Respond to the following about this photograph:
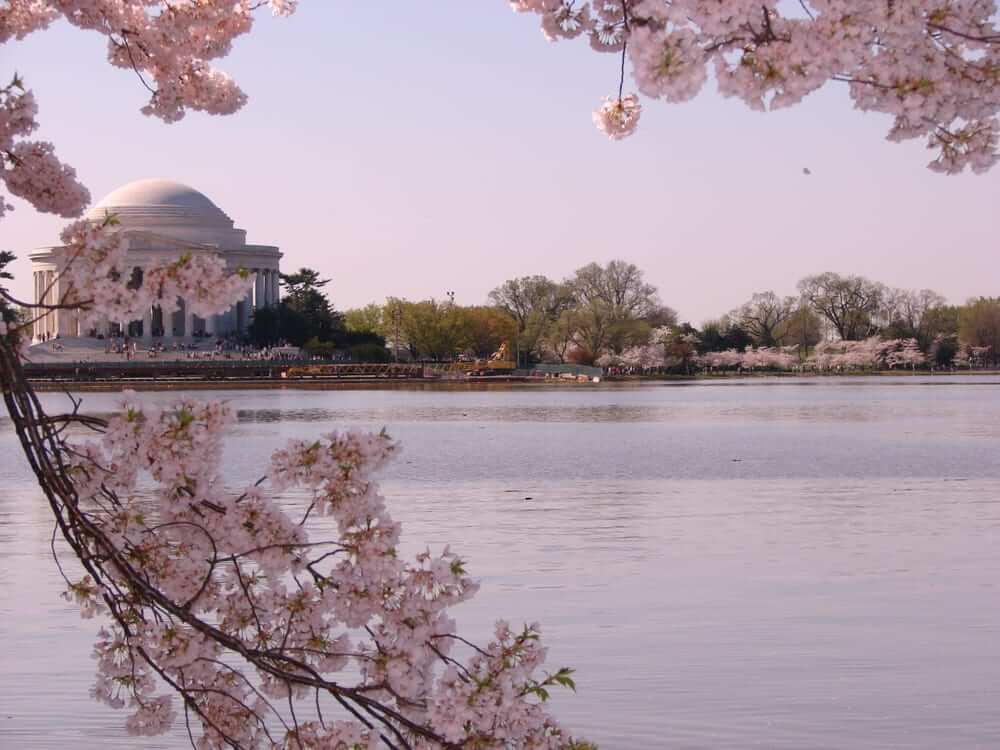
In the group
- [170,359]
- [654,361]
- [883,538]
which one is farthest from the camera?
[654,361]

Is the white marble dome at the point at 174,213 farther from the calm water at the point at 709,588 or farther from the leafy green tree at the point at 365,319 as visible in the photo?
the calm water at the point at 709,588

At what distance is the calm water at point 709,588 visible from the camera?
8789 millimetres

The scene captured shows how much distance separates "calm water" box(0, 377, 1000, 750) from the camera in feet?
28.8

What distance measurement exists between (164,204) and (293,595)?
121 metres

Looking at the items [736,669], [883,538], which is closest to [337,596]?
[736,669]

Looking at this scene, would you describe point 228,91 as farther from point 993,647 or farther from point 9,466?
point 9,466

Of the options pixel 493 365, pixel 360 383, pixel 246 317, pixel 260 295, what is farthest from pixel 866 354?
pixel 246 317

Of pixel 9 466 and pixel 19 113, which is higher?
pixel 19 113

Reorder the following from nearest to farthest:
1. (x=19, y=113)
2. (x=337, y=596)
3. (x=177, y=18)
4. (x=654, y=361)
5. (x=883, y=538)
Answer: (x=337, y=596), (x=19, y=113), (x=177, y=18), (x=883, y=538), (x=654, y=361)

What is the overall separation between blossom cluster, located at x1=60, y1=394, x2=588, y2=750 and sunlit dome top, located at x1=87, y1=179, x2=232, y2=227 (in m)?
117

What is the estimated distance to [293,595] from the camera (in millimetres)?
5645

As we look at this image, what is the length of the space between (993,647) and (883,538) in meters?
6.22

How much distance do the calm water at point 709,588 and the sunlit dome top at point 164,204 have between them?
302ft

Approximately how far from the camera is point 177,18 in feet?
20.8
